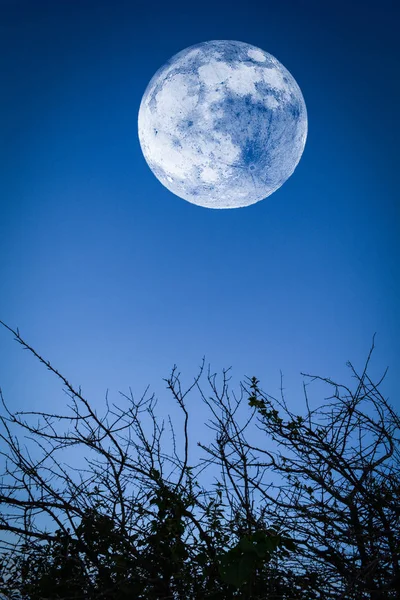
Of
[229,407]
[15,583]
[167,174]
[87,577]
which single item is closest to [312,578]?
[229,407]

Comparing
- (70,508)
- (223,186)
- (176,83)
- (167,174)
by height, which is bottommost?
(70,508)

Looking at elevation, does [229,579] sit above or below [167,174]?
below

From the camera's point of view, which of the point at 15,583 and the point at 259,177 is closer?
the point at 15,583

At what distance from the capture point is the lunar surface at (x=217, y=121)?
17.0 feet

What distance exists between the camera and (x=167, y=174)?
19.3 feet

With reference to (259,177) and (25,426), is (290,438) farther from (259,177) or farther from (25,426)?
(259,177)

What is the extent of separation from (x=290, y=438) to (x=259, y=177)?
11.6 ft

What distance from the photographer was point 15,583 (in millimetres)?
3607

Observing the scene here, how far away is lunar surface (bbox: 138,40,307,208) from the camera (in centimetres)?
518

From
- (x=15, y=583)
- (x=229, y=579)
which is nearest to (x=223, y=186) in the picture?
(x=229, y=579)

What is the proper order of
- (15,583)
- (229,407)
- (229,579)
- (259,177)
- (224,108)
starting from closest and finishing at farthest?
(229,579), (15,583), (229,407), (224,108), (259,177)


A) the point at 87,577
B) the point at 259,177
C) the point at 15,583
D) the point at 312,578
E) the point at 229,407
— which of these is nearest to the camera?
the point at 312,578

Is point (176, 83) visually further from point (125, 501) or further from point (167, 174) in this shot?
point (125, 501)

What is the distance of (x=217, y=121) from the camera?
5.14 meters
